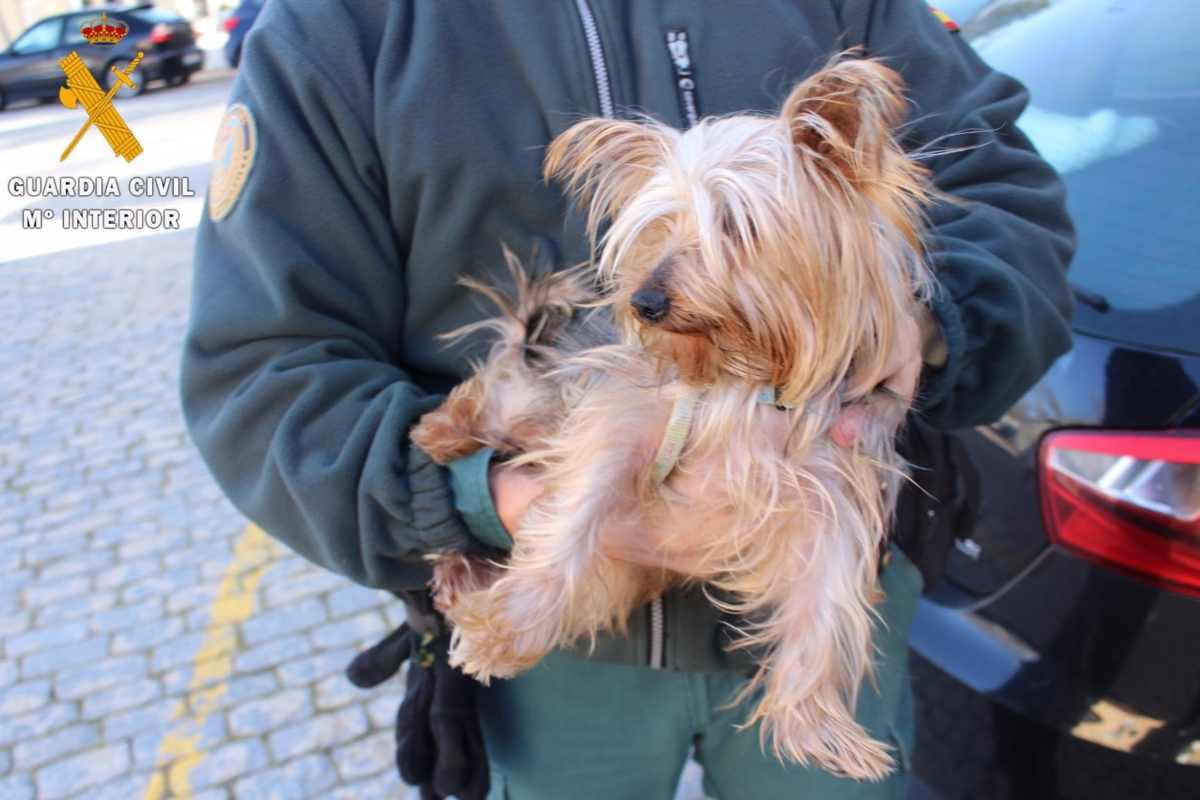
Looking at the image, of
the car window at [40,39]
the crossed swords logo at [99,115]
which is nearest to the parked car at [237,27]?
the crossed swords logo at [99,115]

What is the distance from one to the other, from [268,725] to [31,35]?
976 inches

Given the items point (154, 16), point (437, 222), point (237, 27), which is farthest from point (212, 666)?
point (154, 16)

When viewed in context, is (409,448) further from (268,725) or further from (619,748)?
(268,725)

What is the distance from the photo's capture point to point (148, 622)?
434cm

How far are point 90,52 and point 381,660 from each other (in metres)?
23.8

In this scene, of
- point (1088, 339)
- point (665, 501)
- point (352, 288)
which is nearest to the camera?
point (352, 288)

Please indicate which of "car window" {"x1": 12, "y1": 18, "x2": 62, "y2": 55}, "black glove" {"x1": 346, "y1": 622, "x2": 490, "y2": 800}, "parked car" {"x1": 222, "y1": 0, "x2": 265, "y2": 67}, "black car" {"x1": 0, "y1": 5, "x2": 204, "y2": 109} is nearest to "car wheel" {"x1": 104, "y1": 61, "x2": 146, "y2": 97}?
"black car" {"x1": 0, "y1": 5, "x2": 204, "y2": 109}

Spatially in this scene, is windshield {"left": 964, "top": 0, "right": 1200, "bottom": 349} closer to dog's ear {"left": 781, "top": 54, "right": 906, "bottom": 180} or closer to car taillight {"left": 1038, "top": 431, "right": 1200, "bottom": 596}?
car taillight {"left": 1038, "top": 431, "right": 1200, "bottom": 596}

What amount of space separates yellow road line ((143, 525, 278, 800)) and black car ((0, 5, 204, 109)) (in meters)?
20.5

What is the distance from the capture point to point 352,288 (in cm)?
167

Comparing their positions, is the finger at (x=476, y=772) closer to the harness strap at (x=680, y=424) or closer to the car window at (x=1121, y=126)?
the harness strap at (x=680, y=424)

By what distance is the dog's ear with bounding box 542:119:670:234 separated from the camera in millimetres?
1625

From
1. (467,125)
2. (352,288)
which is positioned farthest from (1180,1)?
(352,288)

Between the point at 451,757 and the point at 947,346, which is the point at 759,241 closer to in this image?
the point at 947,346
